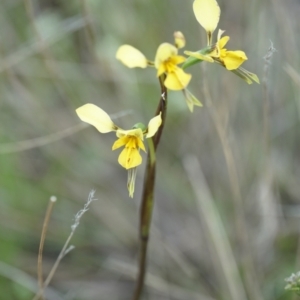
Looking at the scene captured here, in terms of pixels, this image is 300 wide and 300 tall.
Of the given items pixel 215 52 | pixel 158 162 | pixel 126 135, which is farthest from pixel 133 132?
pixel 158 162

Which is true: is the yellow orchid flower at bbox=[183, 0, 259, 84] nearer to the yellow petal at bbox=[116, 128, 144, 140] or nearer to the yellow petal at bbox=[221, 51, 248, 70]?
the yellow petal at bbox=[221, 51, 248, 70]

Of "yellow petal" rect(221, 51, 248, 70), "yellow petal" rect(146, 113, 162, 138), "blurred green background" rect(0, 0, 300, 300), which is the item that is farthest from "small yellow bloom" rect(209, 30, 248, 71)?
Answer: "blurred green background" rect(0, 0, 300, 300)

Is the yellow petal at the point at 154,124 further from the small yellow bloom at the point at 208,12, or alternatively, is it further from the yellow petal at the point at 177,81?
the small yellow bloom at the point at 208,12

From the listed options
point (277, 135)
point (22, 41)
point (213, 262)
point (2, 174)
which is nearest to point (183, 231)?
point (213, 262)

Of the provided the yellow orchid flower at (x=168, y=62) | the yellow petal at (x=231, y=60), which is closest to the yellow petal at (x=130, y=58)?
the yellow orchid flower at (x=168, y=62)

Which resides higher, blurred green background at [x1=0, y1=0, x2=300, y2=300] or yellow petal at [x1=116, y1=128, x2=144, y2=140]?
blurred green background at [x1=0, y1=0, x2=300, y2=300]

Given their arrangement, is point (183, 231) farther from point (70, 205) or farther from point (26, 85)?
point (26, 85)
